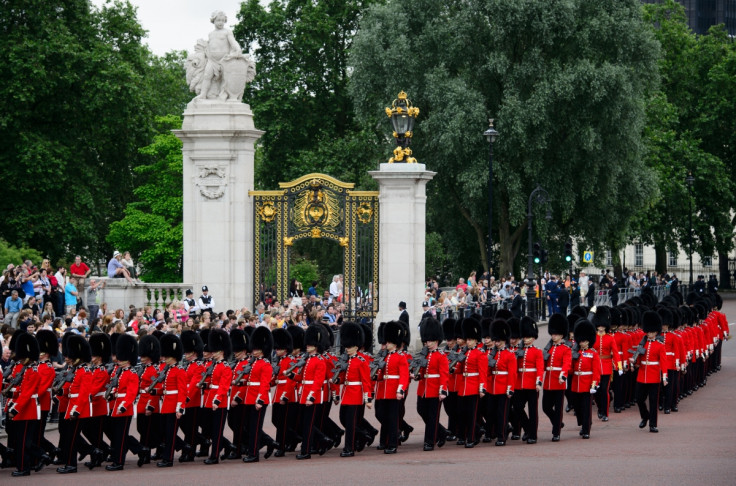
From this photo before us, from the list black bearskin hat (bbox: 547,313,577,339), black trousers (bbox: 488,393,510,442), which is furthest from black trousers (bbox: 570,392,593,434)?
black trousers (bbox: 488,393,510,442)

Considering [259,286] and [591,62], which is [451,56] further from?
[259,286]

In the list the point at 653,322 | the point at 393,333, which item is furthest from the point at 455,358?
the point at 653,322

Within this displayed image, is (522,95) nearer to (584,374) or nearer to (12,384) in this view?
(584,374)

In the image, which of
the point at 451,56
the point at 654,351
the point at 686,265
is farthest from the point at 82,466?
the point at 686,265

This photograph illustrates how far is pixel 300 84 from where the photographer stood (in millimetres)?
49312

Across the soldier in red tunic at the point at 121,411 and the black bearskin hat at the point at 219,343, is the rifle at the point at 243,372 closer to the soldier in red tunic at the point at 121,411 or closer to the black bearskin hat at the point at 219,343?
the black bearskin hat at the point at 219,343

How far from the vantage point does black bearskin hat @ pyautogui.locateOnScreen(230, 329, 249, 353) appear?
15.7 metres

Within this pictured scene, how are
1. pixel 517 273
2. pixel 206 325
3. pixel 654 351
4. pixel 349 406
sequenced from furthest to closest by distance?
pixel 517 273
pixel 206 325
pixel 654 351
pixel 349 406

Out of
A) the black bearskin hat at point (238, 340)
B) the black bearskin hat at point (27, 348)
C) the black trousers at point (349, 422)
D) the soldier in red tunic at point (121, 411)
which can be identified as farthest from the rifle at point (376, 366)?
the black bearskin hat at point (27, 348)

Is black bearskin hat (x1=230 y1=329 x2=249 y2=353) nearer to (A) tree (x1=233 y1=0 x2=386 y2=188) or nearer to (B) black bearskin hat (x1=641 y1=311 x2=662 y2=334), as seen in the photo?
(B) black bearskin hat (x1=641 y1=311 x2=662 y2=334)

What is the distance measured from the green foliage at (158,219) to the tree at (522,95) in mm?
10557

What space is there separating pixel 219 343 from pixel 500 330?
3.65 m

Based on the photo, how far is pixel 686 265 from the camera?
7812cm

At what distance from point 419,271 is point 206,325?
6.18 metres
